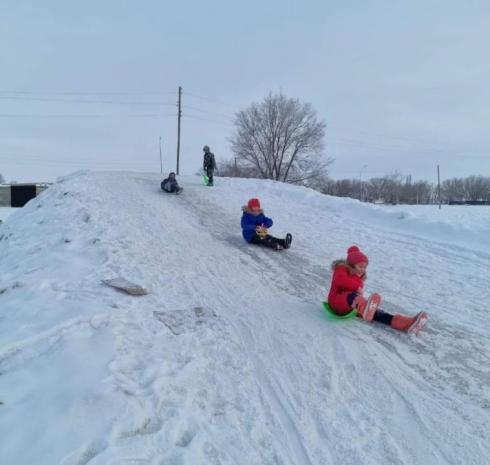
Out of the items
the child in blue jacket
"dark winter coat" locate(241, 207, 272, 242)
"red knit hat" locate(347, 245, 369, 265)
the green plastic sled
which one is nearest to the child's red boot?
the green plastic sled

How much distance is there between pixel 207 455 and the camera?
2.44 metres

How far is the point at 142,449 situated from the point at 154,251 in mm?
5024

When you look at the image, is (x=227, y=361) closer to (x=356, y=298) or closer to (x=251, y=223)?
(x=356, y=298)

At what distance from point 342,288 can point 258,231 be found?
387 centimetres

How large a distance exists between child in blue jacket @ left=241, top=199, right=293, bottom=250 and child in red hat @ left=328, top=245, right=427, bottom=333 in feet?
10.5

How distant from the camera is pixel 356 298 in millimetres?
4570

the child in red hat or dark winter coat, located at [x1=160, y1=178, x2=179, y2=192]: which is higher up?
dark winter coat, located at [x1=160, y1=178, x2=179, y2=192]

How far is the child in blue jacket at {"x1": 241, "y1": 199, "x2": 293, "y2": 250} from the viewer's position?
811 cm

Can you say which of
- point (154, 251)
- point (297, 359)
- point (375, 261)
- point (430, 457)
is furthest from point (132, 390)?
point (375, 261)

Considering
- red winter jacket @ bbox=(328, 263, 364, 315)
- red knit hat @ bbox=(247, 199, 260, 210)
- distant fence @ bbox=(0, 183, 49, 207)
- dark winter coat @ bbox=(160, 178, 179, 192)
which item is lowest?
distant fence @ bbox=(0, 183, 49, 207)

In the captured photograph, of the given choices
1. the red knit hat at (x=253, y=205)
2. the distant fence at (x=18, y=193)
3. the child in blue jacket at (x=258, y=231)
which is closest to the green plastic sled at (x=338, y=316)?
the child in blue jacket at (x=258, y=231)

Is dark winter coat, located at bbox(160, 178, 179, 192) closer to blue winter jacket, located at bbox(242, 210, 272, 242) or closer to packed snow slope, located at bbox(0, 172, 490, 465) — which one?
blue winter jacket, located at bbox(242, 210, 272, 242)

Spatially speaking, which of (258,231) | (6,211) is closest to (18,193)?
(6,211)

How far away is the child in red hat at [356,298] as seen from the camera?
14.5ft
